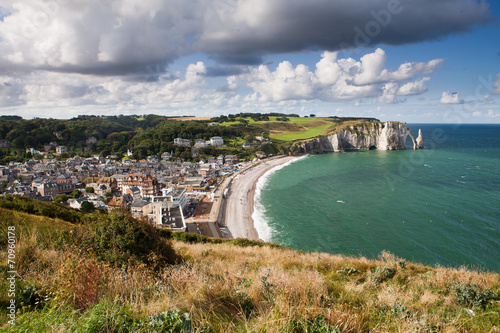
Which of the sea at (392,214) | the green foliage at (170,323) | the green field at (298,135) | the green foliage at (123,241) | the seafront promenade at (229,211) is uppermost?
the green field at (298,135)

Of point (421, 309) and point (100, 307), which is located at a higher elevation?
point (100, 307)

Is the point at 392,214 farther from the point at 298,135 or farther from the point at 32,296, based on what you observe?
the point at 298,135

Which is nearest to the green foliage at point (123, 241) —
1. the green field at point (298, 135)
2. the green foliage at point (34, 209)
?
the green foliage at point (34, 209)

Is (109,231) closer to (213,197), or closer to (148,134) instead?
(213,197)

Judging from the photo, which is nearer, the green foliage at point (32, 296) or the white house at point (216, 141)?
the green foliage at point (32, 296)

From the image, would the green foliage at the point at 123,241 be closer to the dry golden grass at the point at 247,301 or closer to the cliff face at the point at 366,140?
the dry golden grass at the point at 247,301

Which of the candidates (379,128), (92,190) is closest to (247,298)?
(92,190)
